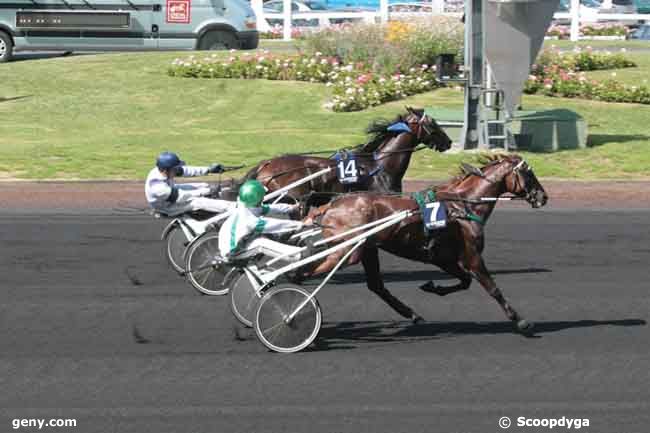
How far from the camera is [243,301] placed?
29.4 ft

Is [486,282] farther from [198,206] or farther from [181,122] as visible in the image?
[181,122]

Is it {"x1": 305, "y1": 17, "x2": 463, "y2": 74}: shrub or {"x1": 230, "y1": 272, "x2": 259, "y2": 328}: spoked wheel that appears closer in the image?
{"x1": 230, "y1": 272, "x2": 259, "y2": 328}: spoked wheel

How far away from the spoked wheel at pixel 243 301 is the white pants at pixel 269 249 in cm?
43

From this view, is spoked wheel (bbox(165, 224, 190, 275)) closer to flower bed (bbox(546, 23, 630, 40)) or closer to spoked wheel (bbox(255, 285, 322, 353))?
spoked wheel (bbox(255, 285, 322, 353))

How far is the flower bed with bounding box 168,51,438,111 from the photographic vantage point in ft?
72.5

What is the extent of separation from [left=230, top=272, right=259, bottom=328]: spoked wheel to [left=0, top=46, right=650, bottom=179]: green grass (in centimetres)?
848

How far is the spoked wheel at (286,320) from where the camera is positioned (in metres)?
8.34

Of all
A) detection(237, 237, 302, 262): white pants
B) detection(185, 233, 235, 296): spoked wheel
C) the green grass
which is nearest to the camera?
detection(237, 237, 302, 262): white pants

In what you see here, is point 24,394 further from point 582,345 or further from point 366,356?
point 582,345

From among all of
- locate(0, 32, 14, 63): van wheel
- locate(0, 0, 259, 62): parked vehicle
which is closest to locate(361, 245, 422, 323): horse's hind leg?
locate(0, 0, 259, 62): parked vehicle

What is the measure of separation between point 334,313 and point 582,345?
2158 millimetres

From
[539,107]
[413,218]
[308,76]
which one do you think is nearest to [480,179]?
[413,218]

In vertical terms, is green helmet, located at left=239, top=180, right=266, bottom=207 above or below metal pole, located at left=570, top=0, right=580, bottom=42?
below

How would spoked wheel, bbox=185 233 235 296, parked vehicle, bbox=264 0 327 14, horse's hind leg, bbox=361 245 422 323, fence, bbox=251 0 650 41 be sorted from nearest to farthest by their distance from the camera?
1. horse's hind leg, bbox=361 245 422 323
2. spoked wheel, bbox=185 233 235 296
3. fence, bbox=251 0 650 41
4. parked vehicle, bbox=264 0 327 14
